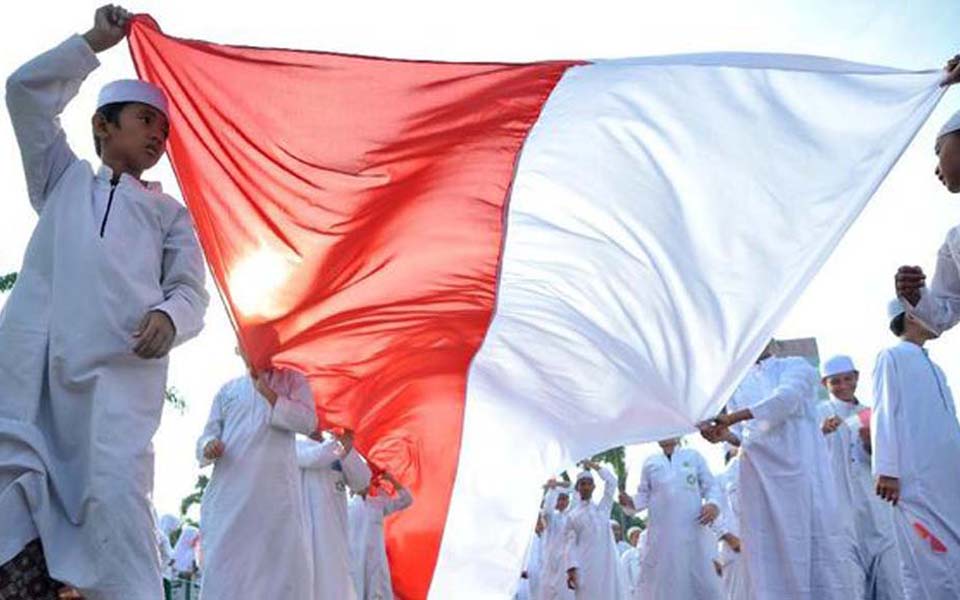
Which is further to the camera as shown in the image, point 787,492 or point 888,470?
point 787,492

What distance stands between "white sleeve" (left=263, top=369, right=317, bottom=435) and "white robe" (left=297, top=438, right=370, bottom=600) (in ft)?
4.64

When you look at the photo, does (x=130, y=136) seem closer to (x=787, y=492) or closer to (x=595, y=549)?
(x=787, y=492)

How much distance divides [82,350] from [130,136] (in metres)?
0.89

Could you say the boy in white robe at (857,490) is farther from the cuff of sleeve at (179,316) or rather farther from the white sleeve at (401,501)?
the cuff of sleeve at (179,316)

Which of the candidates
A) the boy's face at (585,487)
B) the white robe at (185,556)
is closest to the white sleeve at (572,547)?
the boy's face at (585,487)

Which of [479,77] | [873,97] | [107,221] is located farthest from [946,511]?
[107,221]

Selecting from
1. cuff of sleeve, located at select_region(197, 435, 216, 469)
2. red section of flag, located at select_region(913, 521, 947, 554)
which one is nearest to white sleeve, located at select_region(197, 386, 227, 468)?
cuff of sleeve, located at select_region(197, 435, 216, 469)

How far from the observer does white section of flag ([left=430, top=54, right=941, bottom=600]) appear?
348 cm

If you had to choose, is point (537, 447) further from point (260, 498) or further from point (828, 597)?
point (828, 597)

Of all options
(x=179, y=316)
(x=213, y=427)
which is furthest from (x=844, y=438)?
(x=179, y=316)

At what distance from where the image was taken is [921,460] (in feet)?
17.3

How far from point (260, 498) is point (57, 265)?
2.64 meters

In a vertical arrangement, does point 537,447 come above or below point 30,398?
above

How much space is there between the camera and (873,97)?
3.46 metres
